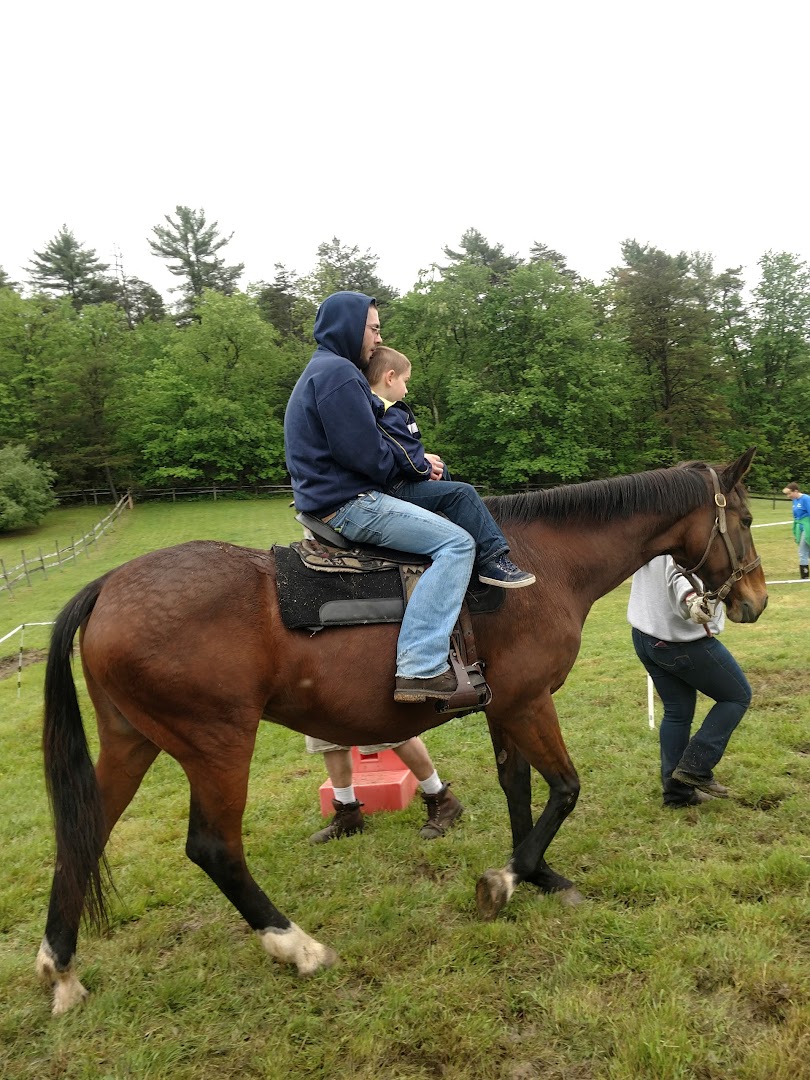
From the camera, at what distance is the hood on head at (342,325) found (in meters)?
3.44

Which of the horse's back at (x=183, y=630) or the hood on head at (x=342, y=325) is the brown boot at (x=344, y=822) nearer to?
the horse's back at (x=183, y=630)

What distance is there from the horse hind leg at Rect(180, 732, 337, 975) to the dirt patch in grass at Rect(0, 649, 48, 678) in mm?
10059

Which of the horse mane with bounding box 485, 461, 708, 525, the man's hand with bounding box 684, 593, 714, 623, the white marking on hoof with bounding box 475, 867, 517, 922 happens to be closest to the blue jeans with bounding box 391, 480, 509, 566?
the horse mane with bounding box 485, 461, 708, 525

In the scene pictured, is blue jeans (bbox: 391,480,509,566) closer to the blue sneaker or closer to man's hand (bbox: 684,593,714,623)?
the blue sneaker

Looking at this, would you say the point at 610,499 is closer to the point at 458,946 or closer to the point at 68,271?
the point at 458,946

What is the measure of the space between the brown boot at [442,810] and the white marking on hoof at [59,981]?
87.1 inches

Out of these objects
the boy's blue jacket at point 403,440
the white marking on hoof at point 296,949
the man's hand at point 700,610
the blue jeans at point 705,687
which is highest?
the boy's blue jacket at point 403,440

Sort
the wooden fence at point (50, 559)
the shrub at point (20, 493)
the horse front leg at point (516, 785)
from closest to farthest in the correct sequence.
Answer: the horse front leg at point (516, 785) → the wooden fence at point (50, 559) → the shrub at point (20, 493)

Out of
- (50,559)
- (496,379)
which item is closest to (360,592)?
(50,559)

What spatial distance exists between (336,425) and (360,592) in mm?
825

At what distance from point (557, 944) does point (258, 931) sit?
4.88 feet

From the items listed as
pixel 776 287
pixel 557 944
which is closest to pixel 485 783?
pixel 557 944

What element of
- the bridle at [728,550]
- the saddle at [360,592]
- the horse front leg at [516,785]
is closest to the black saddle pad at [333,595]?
the saddle at [360,592]

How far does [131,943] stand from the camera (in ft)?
11.9
